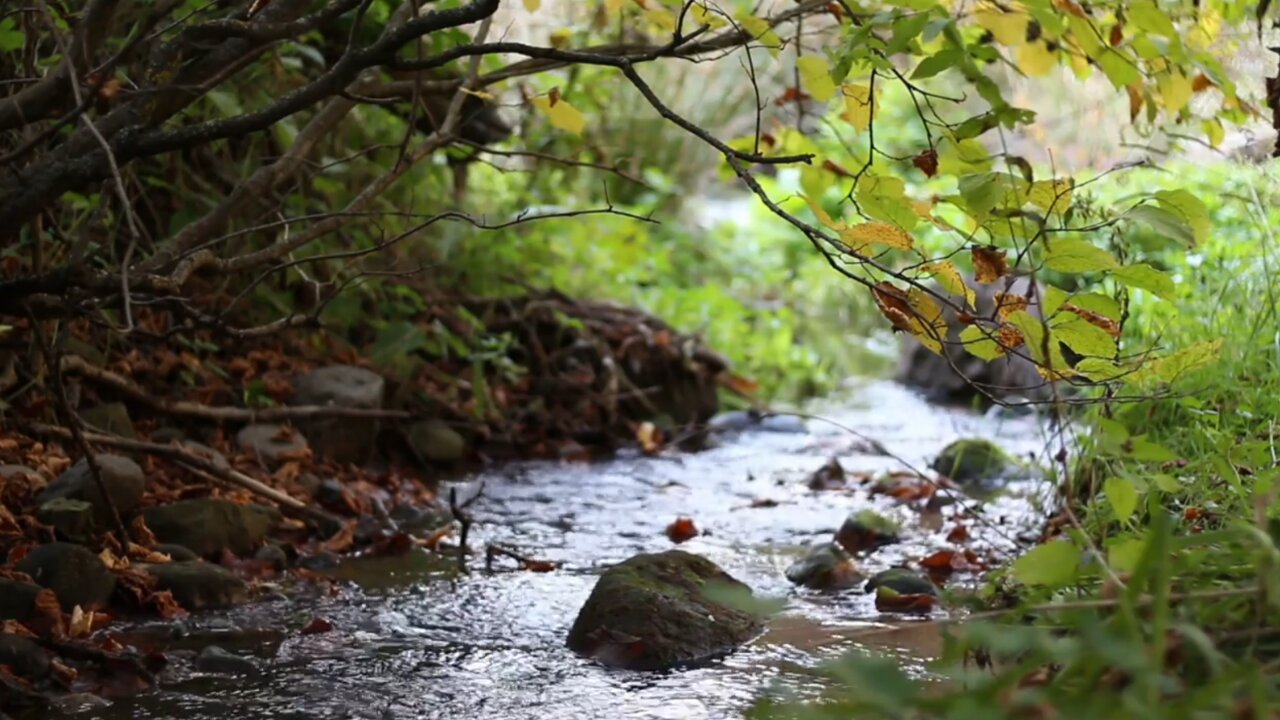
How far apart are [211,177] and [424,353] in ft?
3.53

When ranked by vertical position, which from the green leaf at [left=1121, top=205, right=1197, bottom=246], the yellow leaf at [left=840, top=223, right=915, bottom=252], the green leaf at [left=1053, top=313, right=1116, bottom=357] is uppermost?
the green leaf at [left=1121, top=205, right=1197, bottom=246]

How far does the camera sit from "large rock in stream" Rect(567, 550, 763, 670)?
257 centimetres

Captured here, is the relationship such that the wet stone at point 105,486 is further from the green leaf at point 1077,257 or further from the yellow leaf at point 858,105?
the green leaf at point 1077,257

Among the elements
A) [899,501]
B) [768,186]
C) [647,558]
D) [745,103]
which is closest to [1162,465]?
[647,558]

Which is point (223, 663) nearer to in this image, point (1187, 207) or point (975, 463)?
point (1187, 207)

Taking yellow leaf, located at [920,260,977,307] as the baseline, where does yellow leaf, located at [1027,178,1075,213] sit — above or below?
above

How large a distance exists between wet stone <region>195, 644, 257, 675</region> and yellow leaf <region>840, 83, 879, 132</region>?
157 centimetres

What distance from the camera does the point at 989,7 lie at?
2203mm

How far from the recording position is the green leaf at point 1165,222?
187 centimetres

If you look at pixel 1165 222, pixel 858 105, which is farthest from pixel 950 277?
pixel 858 105

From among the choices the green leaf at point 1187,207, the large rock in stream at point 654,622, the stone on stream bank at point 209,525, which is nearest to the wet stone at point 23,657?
the stone on stream bank at point 209,525

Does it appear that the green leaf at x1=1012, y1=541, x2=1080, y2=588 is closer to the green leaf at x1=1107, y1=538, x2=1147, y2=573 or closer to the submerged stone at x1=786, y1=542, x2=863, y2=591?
the green leaf at x1=1107, y1=538, x2=1147, y2=573

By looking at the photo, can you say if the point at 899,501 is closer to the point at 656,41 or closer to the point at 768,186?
the point at 656,41

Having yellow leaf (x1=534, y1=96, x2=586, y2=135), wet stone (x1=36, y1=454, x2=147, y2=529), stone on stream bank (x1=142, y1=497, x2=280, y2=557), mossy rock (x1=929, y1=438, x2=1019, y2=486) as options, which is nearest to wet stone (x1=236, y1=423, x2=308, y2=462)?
stone on stream bank (x1=142, y1=497, x2=280, y2=557)
